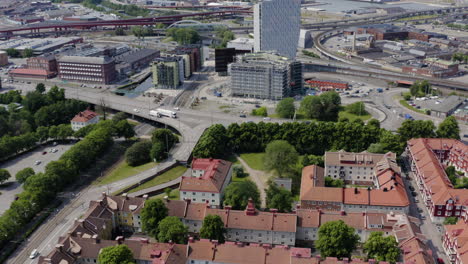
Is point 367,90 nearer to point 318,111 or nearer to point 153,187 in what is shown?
point 318,111

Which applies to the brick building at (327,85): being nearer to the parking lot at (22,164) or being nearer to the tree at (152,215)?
the parking lot at (22,164)

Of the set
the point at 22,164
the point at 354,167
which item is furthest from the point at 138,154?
the point at 354,167

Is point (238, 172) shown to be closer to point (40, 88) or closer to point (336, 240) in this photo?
point (336, 240)

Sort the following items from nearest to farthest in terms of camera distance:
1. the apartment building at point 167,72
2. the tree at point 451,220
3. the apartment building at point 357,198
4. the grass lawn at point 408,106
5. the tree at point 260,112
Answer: the tree at point 451,220, the apartment building at point 357,198, the tree at point 260,112, the grass lawn at point 408,106, the apartment building at point 167,72

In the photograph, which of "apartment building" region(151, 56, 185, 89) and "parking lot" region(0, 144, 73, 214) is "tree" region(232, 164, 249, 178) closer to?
"parking lot" region(0, 144, 73, 214)

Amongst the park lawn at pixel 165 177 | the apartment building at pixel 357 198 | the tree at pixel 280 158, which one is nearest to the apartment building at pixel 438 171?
the apartment building at pixel 357 198

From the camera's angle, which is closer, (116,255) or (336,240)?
(116,255)
